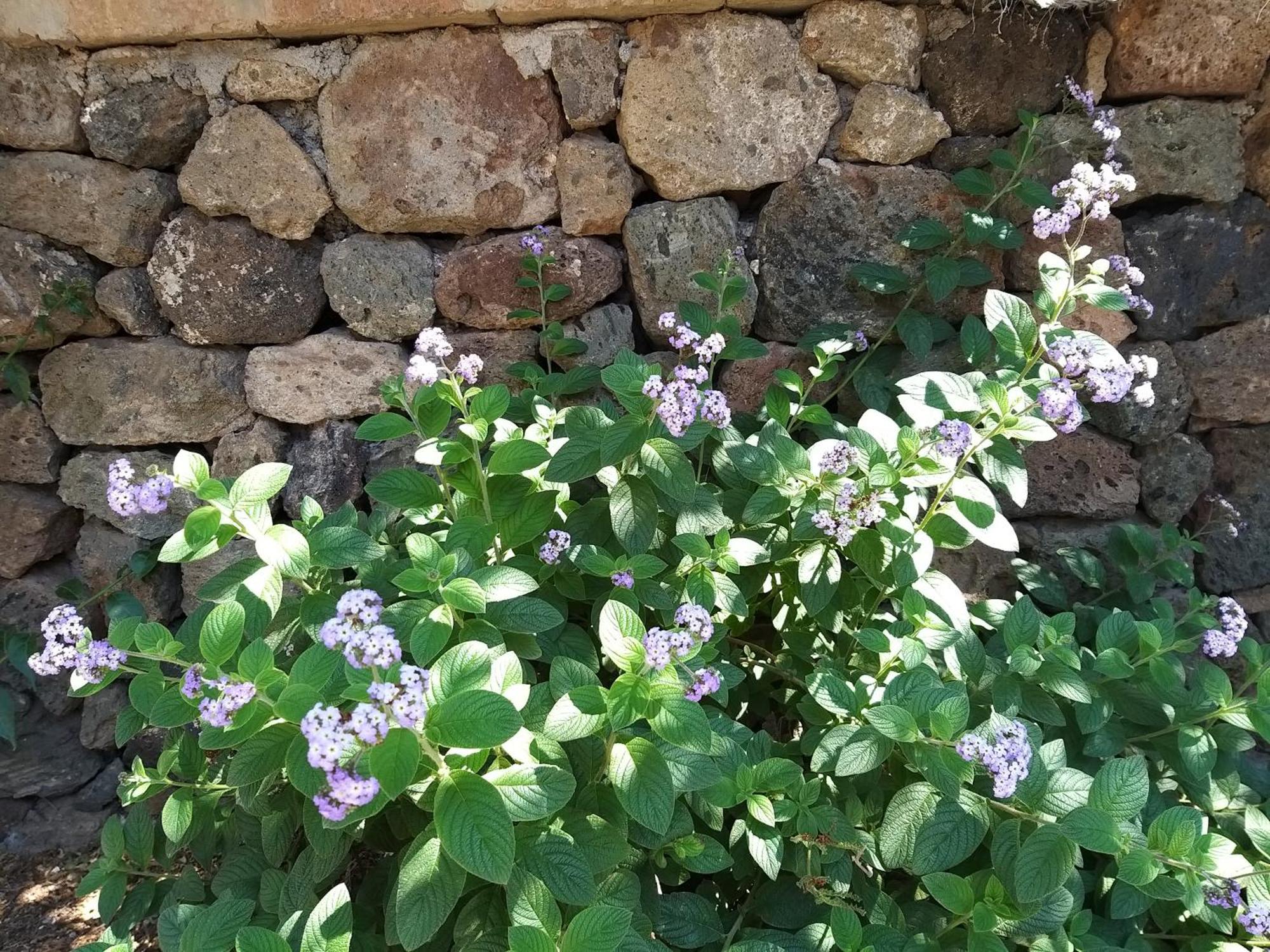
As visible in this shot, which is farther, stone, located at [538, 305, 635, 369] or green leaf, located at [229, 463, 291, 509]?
stone, located at [538, 305, 635, 369]

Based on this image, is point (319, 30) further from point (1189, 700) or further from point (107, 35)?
point (1189, 700)

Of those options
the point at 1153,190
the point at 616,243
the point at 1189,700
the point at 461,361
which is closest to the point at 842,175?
the point at 616,243

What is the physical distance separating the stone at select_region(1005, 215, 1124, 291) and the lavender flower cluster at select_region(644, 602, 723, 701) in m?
1.31

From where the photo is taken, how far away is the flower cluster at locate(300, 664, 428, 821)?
939 mm

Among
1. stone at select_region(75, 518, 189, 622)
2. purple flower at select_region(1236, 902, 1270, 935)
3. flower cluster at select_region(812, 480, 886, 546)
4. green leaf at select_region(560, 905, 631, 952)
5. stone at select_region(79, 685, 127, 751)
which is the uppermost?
flower cluster at select_region(812, 480, 886, 546)

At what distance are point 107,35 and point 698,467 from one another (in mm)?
1599

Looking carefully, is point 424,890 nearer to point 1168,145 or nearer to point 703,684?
point 703,684

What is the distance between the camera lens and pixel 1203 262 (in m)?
1.98

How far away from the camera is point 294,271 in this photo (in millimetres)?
1980

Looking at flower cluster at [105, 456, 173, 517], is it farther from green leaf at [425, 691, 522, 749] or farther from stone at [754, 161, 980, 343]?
stone at [754, 161, 980, 343]

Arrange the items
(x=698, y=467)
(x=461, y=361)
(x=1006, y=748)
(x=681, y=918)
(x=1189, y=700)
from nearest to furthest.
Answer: (x=1006, y=748)
(x=681, y=918)
(x=461, y=361)
(x=1189, y=700)
(x=698, y=467)

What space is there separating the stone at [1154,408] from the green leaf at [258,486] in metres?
1.87

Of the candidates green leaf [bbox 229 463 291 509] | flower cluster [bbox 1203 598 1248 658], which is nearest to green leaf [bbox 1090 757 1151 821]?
flower cluster [bbox 1203 598 1248 658]

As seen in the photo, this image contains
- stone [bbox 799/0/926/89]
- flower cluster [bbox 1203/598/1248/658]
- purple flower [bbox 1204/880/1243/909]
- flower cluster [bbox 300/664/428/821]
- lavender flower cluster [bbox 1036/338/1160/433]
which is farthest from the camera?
stone [bbox 799/0/926/89]
